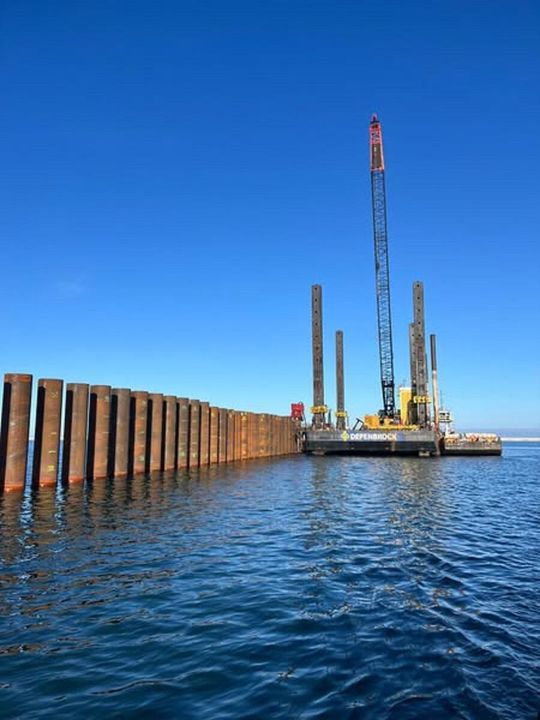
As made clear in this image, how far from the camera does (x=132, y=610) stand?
8000 mm

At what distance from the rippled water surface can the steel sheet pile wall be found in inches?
199

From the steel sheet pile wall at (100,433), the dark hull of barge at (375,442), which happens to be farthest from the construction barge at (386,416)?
the steel sheet pile wall at (100,433)

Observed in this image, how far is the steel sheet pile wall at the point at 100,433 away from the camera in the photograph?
2022cm

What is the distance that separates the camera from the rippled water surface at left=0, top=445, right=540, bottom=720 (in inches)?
217

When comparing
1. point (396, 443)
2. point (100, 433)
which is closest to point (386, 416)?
point (396, 443)

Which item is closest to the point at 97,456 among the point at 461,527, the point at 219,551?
the point at 219,551

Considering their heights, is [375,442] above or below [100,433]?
below

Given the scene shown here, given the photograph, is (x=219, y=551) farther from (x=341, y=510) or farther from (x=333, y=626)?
(x=341, y=510)

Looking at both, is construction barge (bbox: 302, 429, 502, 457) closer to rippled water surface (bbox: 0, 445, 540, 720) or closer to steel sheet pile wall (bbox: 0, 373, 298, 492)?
steel sheet pile wall (bbox: 0, 373, 298, 492)

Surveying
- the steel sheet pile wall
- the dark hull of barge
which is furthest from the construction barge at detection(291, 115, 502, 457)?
the steel sheet pile wall

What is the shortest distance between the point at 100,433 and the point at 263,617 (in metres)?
19.0

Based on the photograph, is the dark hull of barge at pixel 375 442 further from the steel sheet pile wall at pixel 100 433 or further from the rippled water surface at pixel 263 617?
the rippled water surface at pixel 263 617

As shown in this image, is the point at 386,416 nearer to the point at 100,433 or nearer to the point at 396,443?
the point at 396,443

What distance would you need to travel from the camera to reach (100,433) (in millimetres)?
24938
